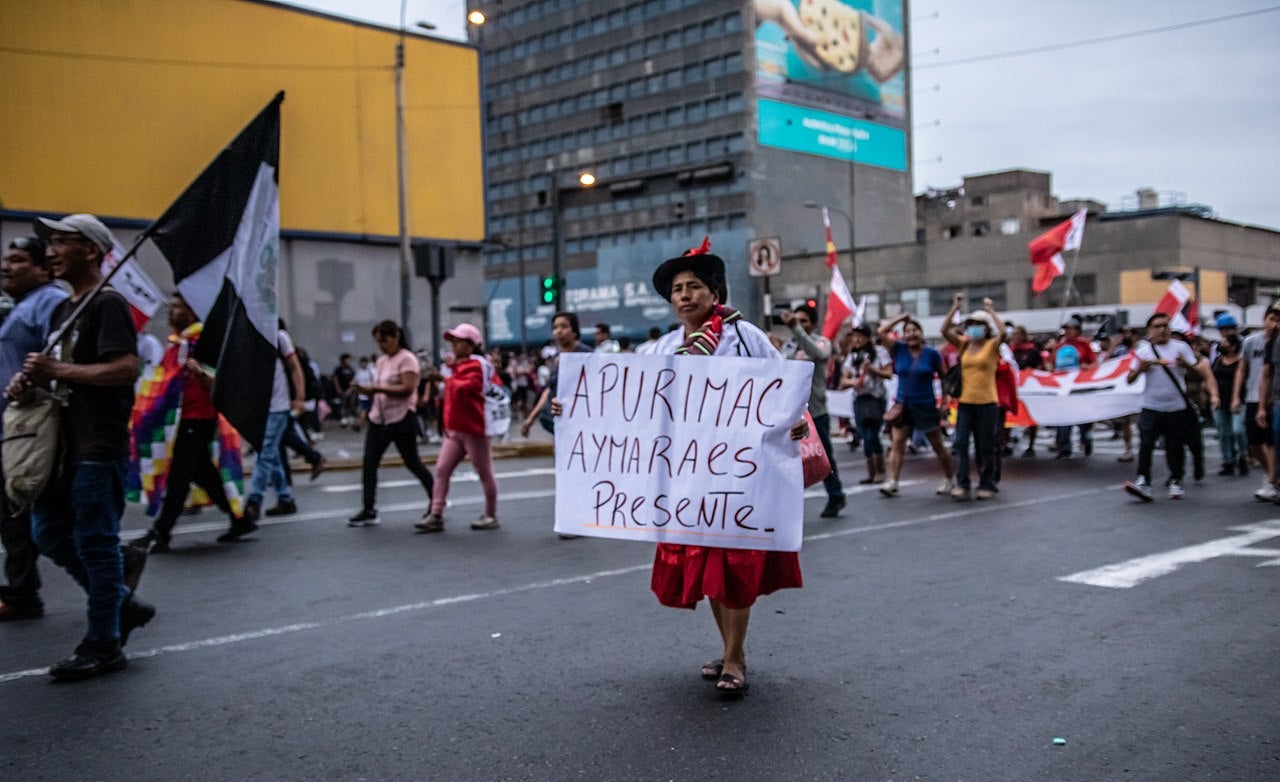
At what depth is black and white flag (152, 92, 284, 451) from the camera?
584cm

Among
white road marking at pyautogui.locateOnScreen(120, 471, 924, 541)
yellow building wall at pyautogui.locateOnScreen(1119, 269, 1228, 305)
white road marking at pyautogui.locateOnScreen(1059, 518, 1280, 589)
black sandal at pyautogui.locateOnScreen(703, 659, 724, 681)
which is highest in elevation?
yellow building wall at pyautogui.locateOnScreen(1119, 269, 1228, 305)

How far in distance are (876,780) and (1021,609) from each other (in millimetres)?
2700

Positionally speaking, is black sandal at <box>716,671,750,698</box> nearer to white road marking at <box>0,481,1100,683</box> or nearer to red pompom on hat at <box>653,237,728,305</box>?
red pompom on hat at <box>653,237,728,305</box>

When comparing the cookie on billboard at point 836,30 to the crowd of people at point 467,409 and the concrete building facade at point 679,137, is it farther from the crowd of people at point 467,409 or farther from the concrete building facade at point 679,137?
the crowd of people at point 467,409

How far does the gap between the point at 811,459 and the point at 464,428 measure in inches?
208

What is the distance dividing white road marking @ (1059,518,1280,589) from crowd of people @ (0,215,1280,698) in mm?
1740

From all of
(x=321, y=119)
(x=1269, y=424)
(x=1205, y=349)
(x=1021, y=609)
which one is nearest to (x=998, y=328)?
(x=1269, y=424)

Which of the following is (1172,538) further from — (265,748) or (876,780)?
(265,748)

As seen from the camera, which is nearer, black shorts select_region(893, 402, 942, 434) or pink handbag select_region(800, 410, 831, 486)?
pink handbag select_region(800, 410, 831, 486)

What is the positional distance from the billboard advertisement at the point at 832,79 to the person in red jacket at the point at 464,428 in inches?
2693

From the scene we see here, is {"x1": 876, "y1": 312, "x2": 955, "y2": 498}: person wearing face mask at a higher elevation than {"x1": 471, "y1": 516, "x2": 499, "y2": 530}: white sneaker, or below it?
higher

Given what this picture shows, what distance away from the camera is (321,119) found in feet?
86.6

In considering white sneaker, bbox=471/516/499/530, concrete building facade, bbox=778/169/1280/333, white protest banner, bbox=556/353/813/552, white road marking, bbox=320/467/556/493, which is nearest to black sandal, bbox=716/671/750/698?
white protest banner, bbox=556/353/813/552

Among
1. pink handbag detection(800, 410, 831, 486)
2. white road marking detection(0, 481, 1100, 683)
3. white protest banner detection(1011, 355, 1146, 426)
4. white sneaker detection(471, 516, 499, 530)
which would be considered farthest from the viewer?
white protest banner detection(1011, 355, 1146, 426)
